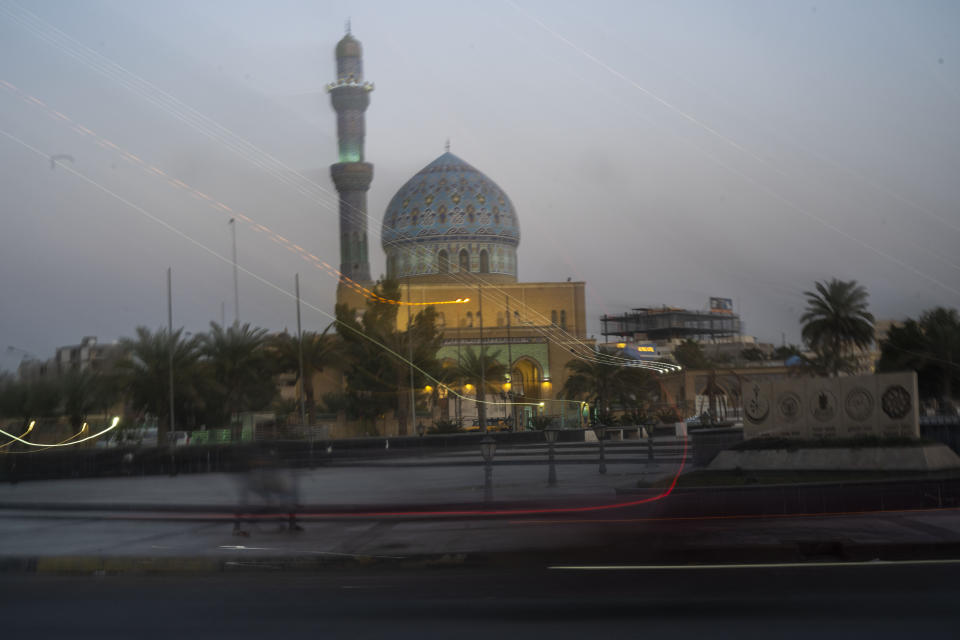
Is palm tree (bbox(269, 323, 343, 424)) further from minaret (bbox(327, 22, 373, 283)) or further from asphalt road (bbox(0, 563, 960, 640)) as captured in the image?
asphalt road (bbox(0, 563, 960, 640))

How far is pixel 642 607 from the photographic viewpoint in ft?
19.2

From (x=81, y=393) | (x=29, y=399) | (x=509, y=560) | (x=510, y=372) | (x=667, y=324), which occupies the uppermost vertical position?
(x=667, y=324)

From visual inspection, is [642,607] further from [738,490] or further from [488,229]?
[488,229]

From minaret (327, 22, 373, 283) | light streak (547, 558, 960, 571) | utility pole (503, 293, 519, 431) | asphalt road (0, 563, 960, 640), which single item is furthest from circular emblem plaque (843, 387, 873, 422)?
minaret (327, 22, 373, 283)

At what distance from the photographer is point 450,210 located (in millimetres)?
54031

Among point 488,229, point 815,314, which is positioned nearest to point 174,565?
point 815,314

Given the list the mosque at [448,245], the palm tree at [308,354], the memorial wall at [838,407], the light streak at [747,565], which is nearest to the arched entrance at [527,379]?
the mosque at [448,245]

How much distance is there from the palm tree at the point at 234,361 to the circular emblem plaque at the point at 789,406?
23.3 metres

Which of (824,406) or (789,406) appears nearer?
(824,406)

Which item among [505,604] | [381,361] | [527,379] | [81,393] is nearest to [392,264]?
[527,379]

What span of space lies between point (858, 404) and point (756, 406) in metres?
1.69

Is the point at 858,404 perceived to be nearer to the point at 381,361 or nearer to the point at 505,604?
the point at 505,604

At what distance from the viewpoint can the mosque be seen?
52719 mm

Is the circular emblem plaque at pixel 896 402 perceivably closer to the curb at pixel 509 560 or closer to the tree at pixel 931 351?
the curb at pixel 509 560
